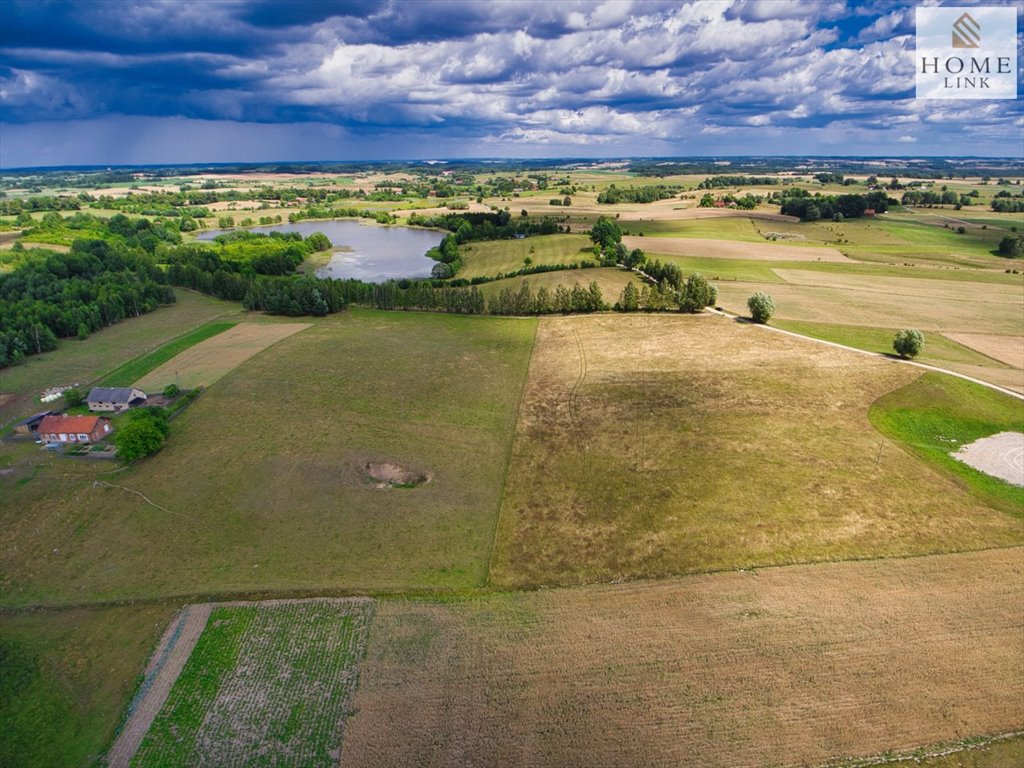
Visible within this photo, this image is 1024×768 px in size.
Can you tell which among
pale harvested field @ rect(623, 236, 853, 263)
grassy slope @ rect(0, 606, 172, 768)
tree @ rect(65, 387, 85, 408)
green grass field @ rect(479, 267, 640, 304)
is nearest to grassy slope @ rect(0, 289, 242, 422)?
tree @ rect(65, 387, 85, 408)

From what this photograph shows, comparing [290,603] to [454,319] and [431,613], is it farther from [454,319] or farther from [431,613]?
[454,319]

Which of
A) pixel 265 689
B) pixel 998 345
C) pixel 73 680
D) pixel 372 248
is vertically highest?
pixel 372 248

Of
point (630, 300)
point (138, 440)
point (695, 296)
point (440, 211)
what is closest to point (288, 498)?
point (138, 440)

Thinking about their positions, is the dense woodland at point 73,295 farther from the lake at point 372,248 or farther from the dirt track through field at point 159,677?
the dirt track through field at point 159,677

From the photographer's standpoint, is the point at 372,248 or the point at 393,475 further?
the point at 372,248

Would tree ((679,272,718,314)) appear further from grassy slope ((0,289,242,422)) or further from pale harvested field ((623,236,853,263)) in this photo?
grassy slope ((0,289,242,422))

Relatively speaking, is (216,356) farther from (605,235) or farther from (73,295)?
(605,235)

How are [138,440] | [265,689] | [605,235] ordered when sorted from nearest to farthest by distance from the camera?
[265,689] → [138,440] → [605,235]

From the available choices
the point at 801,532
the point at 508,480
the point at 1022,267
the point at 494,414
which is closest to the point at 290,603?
the point at 508,480

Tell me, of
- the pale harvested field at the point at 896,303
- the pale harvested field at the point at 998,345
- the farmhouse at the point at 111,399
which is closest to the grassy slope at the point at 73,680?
Result: the farmhouse at the point at 111,399
